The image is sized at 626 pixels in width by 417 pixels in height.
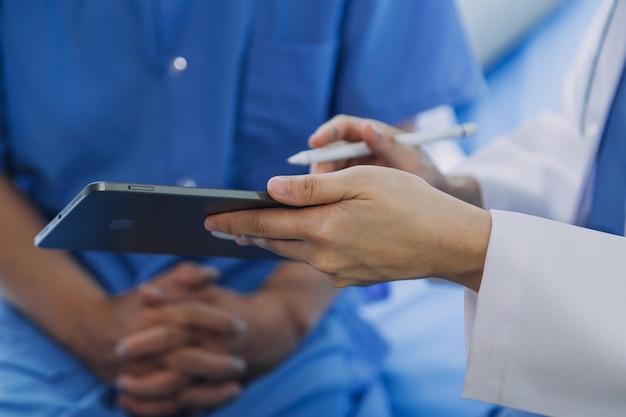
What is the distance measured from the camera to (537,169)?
107 cm

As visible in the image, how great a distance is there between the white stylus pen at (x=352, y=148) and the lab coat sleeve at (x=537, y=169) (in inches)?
4.1

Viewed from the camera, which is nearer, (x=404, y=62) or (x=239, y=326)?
(x=239, y=326)

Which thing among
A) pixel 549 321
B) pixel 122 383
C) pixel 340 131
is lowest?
pixel 122 383

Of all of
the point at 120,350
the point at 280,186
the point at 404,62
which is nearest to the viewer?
the point at 280,186

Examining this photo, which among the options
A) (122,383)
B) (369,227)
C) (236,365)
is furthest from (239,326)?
(369,227)

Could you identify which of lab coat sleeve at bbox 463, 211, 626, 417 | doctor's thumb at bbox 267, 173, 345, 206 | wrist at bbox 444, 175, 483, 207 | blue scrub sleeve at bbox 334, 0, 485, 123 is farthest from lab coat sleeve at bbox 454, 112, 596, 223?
doctor's thumb at bbox 267, 173, 345, 206

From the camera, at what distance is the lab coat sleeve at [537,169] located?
1.03 meters

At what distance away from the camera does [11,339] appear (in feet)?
3.28

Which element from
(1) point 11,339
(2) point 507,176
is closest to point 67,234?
(1) point 11,339

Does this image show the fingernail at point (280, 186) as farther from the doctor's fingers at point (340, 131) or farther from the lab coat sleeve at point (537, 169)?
the lab coat sleeve at point (537, 169)

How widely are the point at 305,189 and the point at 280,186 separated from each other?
0.02m

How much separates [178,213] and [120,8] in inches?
17.3

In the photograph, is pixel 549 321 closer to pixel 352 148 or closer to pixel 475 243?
pixel 475 243

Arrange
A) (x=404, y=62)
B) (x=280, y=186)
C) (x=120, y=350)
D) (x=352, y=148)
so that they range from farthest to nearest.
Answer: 1. (x=404, y=62)
2. (x=120, y=350)
3. (x=352, y=148)
4. (x=280, y=186)
